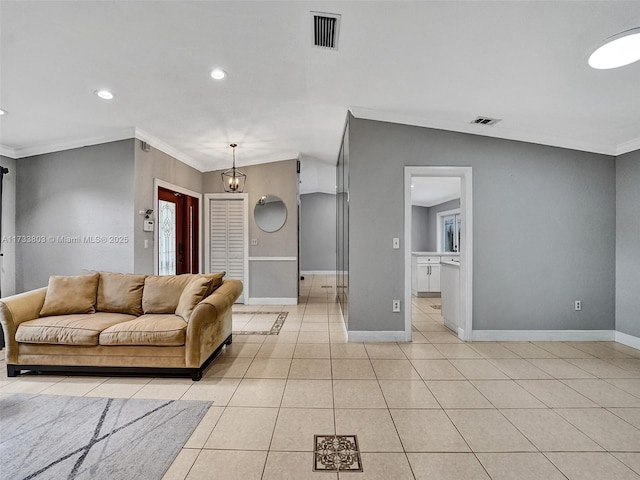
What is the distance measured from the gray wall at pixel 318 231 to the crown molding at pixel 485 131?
6987mm

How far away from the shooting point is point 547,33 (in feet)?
7.20

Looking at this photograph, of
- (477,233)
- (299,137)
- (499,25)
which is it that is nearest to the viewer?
(499,25)

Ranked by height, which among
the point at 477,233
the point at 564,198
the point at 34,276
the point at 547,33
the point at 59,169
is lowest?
the point at 34,276

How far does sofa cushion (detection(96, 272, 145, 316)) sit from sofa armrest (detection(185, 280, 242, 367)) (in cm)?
82

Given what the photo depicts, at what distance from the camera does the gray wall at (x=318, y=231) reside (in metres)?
10.9

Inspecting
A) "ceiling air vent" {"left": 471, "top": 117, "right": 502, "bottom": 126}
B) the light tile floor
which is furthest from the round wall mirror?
"ceiling air vent" {"left": 471, "top": 117, "right": 502, "bottom": 126}

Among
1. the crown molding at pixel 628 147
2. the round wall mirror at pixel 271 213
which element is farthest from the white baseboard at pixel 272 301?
the crown molding at pixel 628 147

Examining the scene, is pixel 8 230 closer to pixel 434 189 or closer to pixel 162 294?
pixel 162 294

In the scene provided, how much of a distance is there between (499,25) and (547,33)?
332 mm

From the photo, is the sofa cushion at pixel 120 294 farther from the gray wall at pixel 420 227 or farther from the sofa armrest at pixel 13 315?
the gray wall at pixel 420 227

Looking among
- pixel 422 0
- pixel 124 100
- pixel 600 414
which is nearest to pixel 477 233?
pixel 600 414

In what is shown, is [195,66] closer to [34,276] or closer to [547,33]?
[547,33]

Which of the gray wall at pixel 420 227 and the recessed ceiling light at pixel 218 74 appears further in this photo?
the gray wall at pixel 420 227

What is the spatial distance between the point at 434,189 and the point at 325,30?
6210 mm
